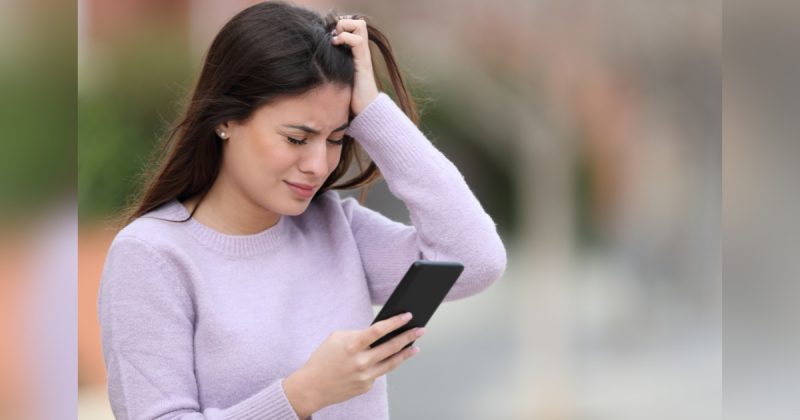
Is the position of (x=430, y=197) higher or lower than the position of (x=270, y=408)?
higher

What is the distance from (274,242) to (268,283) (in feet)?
0.23

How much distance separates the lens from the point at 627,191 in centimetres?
357

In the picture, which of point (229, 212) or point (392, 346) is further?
point (229, 212)

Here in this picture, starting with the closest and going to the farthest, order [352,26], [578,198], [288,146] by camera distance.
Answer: [288,146] → [352,26] → [578,198]

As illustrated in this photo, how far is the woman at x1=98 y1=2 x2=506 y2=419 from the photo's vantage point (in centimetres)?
118

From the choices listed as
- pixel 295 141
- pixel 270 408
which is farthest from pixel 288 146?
pixel 270 408

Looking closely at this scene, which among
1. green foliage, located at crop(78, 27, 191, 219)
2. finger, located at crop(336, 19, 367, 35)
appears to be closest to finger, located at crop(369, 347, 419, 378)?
finger, located at crop(336, 19, 367, 35)

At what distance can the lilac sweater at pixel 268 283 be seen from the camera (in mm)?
1190

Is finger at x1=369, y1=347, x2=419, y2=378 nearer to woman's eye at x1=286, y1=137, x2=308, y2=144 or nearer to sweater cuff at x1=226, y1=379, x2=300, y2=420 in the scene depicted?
sweater cuff at x1=226, y1=379, x2=300, y2=420

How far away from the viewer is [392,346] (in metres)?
1.13

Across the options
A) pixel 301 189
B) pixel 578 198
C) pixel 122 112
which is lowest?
pixel 578 198

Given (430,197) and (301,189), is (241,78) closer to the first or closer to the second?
(301,189)

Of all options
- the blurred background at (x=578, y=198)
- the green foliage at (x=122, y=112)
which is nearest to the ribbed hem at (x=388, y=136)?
the green foliage at (x=122, y=112)

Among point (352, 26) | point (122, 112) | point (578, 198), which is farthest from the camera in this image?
point (578, 198)
